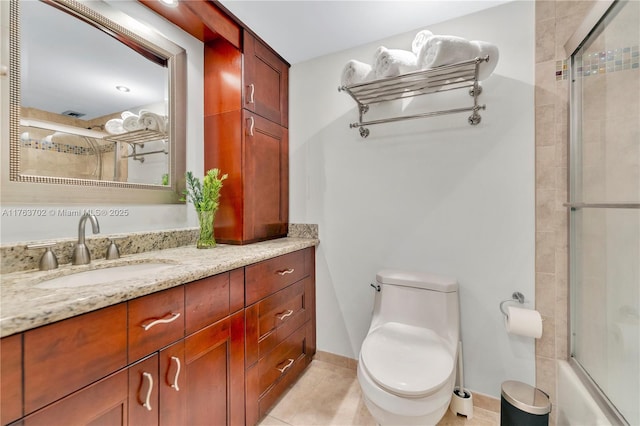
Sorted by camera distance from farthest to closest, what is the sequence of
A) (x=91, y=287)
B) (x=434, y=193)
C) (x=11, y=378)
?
(x=434, y=193), (x=91, y=287), (x=11, y=378)

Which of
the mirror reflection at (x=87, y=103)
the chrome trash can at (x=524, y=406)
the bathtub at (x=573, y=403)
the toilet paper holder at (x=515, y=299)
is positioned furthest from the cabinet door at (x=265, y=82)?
the bathtub at (x=573, y=403)

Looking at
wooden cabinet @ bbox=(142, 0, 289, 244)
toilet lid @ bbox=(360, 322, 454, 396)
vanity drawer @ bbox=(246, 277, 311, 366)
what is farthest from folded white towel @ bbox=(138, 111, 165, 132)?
toilet lid @ bbox=(360, 322, 454, 396)

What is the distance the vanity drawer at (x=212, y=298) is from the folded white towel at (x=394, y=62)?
1.29m

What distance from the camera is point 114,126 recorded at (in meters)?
1.36

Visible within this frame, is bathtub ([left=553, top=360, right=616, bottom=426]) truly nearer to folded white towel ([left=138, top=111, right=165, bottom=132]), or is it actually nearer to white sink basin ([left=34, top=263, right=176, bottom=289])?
white sink basin ([left=34, top=263, right=176, bottom=289])

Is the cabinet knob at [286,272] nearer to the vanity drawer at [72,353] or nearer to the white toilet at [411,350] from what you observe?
the white toilet at [411,350]

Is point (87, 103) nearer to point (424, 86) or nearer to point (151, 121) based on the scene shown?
point (151, 121)

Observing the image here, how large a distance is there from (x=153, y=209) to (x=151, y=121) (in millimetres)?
486

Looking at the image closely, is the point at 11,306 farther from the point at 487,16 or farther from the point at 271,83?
the point at 487,16

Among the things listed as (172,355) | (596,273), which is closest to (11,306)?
(172,355)

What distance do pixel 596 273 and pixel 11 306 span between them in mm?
2091

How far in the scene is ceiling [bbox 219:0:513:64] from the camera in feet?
4.95

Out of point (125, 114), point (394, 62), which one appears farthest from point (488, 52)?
point (125, 114)

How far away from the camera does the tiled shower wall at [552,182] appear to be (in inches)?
54.8
